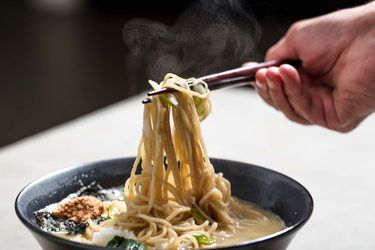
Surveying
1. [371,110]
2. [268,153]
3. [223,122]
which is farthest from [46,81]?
[371,110]

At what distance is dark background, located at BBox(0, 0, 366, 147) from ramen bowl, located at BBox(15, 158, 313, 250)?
3.08 m

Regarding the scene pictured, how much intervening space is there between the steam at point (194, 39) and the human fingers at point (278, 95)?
19 cm

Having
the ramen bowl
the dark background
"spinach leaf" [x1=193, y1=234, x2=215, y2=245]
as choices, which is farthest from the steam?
the dark background

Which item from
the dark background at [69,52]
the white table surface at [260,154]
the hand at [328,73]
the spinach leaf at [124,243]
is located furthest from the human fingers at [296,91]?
the dark background at [69,52]

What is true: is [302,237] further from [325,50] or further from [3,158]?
[3,158]

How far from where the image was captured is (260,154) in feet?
9.78

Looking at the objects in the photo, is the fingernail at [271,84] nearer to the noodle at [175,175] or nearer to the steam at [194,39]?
the steam at [194,39]

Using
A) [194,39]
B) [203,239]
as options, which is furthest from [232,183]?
[194,39]

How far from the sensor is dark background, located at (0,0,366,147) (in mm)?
6383

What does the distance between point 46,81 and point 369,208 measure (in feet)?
18.6

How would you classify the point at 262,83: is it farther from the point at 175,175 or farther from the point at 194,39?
the point at 175,175

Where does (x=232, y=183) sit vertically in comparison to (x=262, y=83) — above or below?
below

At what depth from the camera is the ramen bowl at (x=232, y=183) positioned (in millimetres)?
1738

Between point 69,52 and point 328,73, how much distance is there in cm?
643
